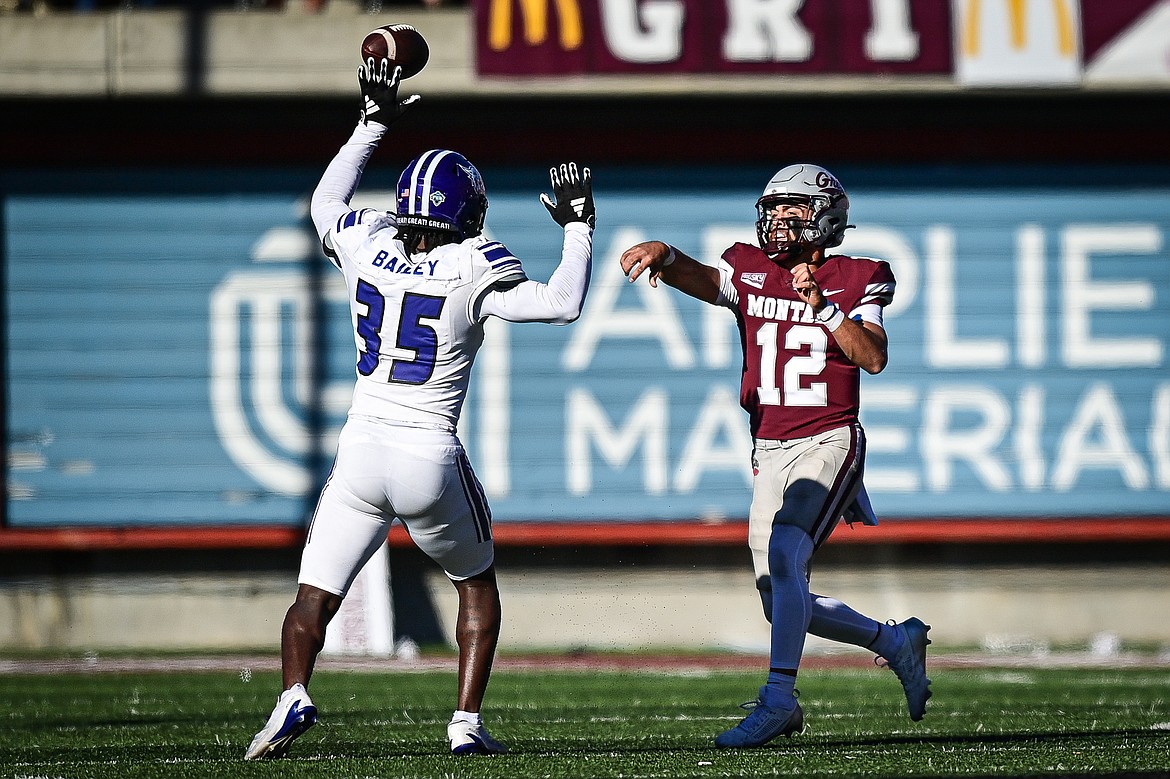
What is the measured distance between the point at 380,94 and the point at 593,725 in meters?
2.78

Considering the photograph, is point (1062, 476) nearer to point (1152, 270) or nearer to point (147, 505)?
point (1152, 270)

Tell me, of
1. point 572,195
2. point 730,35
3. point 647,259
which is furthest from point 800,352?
point 730,35

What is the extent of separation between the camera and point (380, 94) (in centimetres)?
598

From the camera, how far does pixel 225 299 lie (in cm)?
1262

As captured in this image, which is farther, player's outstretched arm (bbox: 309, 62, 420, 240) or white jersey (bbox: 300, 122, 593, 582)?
player's outstretched arm (bbox: 309, 62, 420, 240)

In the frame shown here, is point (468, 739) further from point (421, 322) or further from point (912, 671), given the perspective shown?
point (912, 671)

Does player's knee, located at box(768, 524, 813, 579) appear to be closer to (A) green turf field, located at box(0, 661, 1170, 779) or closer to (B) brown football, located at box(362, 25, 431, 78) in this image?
(A) green turf field, located at box(0, 661, 1170, 779)

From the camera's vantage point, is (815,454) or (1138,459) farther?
(1138,459)

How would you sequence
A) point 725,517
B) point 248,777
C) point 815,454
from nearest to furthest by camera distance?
1. point 248,777
2. point 815,454
3. point 725,517

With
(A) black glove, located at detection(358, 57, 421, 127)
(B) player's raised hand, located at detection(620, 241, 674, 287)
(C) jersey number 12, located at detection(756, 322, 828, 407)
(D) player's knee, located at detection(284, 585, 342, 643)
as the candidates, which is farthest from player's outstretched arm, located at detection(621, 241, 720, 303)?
(D) player's knee, located at detection(284, 585, 342, 643)

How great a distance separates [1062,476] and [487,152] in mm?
5025

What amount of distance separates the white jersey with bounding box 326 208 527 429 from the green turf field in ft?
3.85

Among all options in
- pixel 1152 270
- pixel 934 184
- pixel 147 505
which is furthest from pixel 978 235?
pixel 147 505

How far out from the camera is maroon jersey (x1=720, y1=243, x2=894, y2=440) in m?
6.00
